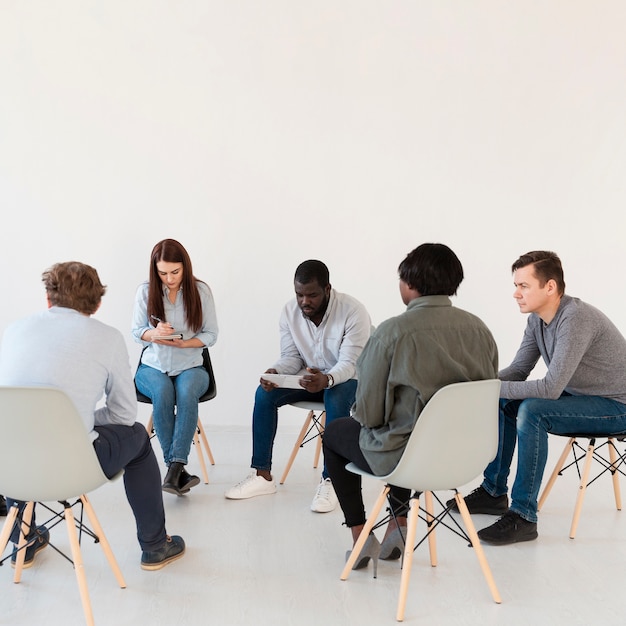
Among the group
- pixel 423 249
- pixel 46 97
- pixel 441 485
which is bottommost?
pixel 441 485

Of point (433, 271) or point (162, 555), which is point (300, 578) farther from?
point (433, 271)

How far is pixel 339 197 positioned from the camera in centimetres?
461

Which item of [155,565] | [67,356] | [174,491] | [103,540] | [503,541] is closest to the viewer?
[67,356]

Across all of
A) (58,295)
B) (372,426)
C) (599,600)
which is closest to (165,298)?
(58,295)

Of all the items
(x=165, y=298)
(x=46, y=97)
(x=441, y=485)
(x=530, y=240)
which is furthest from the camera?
(x=530, y=240)

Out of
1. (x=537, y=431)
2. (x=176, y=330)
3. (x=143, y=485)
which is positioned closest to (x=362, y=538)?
(x=143, y=485)

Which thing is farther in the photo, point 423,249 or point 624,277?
point 624,277

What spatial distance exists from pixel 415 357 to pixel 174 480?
1.52 m

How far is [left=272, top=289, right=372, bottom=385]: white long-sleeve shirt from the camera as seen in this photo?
3.57 m

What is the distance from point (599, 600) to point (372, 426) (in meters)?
0.94

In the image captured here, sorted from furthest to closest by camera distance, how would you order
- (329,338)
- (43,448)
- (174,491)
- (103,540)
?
1. (329,338)
2. (174,491)
3. (103,540)
4. (43,448)

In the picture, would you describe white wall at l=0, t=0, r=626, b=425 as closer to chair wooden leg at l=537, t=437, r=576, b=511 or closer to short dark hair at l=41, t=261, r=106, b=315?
chair wooden leg at l=537, t=437, r=576, b=511

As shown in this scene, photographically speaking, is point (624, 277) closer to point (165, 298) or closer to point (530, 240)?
point (530, 240)

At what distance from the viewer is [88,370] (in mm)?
2416
